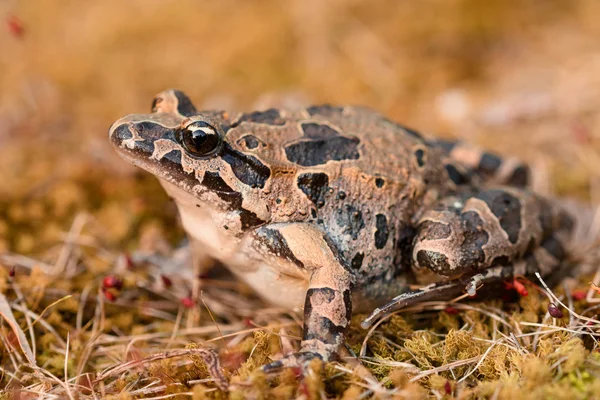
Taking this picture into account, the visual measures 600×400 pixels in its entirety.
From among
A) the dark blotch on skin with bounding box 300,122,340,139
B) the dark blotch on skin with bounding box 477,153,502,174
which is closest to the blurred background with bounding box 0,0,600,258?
Answer: the dark blotch on skin with bounding box 477,153,502,174

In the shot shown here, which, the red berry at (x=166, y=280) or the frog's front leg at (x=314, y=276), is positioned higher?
the frog's front leg at (x=314, y=276)

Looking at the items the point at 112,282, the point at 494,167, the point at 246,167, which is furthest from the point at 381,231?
the point at 112,282

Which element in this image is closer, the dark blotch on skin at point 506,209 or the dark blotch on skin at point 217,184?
the dark blotch on skin at point 217,184

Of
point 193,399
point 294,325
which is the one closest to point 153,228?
point 294,325

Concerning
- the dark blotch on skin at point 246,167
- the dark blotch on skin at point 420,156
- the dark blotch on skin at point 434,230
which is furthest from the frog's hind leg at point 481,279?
the dark blotch on skin at point 246,167

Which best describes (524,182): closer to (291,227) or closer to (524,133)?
(524,133)

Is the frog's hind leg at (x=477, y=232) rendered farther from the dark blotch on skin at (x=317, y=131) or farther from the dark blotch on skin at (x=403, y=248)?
the dark blotch on skin at (x=317, y=131)

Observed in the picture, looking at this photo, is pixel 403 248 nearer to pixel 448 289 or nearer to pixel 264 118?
pixel 448 289
